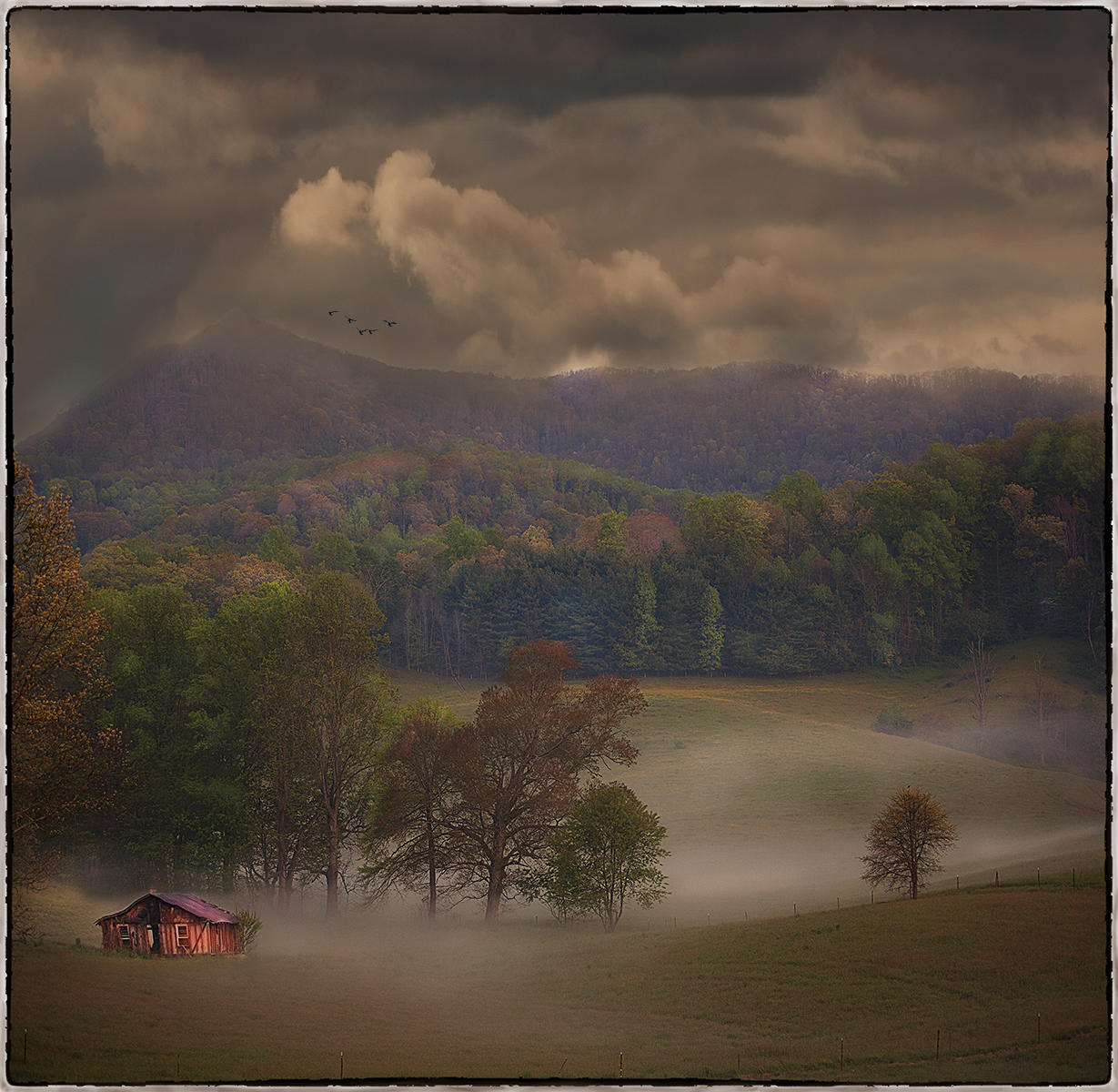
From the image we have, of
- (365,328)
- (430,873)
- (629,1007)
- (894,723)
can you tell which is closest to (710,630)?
(894,723)

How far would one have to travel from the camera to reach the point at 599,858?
18.9m

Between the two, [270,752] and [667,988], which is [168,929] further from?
[667,988]

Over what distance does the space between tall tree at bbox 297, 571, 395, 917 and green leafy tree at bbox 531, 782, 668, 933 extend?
12.0 ft

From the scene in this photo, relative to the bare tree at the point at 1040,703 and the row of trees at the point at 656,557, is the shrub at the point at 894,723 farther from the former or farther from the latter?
the bare tree at the point at 1040,703

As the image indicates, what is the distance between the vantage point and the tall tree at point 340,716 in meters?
20.0

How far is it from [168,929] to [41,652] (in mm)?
4576

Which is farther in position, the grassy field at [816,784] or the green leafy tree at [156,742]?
the grassy field at [816,784]

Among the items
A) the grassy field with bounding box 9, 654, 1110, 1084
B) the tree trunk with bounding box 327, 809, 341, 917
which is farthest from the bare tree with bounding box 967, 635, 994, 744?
the tree trunk with bounding box 327, 809, 341, 917

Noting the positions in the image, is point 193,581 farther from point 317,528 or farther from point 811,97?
point 811,97

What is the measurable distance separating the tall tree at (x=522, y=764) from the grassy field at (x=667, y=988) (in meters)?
1.09

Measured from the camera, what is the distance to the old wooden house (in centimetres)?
1639

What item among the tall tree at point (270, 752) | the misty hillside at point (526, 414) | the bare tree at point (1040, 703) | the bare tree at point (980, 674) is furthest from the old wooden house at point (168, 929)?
the bare tree at point (980, 674)

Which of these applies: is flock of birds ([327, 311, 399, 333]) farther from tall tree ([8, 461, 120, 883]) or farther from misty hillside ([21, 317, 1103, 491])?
tall tree ([8, 461, 120, 883])

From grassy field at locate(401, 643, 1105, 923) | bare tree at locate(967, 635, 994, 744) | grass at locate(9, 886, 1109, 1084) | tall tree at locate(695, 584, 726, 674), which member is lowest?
grass at locate(9, 886, 1109, 1084)
